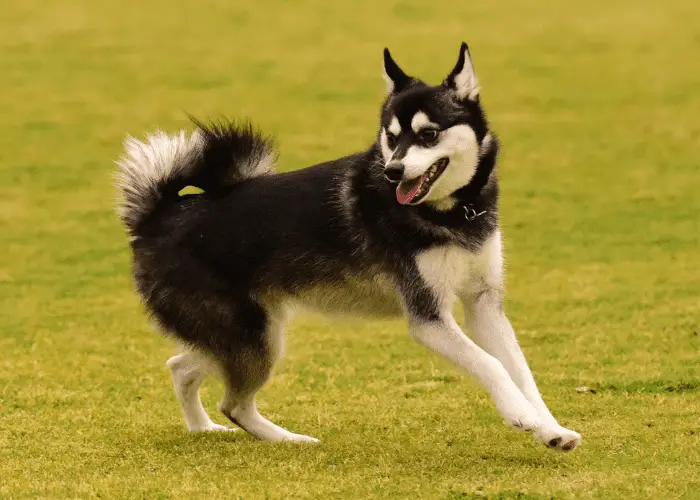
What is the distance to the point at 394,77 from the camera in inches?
252

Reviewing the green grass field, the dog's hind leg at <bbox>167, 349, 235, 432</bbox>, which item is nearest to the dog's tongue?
the green grass field

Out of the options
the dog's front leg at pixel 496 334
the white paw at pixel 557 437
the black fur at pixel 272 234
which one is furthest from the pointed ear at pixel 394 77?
the white paw at pixel 557 437

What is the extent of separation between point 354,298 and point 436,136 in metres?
0.97

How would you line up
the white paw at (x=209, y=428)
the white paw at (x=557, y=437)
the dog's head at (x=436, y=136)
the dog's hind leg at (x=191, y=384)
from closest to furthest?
the white paw at (x=557, y=437) → the dog's head at (x=436, y=136) → the dog's hind leg at (x=191, y=384) → the white paw at (x=209, y=428)

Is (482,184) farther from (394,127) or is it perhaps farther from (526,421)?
(526,421)

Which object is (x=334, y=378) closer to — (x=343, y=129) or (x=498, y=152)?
(x=498, y=152)

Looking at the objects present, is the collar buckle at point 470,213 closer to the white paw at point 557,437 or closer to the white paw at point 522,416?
the white paw at point 522,416

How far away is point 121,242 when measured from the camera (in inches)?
516

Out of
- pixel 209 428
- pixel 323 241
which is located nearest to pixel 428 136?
pixel 323 241

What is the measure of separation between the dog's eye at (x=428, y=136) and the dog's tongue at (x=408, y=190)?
17 cm

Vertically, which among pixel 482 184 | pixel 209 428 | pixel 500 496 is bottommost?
pixel 209 428

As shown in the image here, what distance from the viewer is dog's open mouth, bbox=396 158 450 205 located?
19.9 ft

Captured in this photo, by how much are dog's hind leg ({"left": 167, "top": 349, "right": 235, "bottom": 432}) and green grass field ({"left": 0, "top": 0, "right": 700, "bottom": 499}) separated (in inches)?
5.1

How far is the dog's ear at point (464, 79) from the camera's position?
619cm
